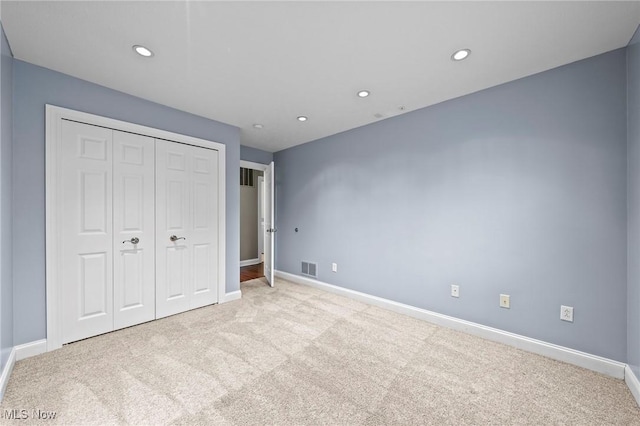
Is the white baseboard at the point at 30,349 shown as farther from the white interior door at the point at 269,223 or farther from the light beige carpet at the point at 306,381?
the white interior door at the point at 269,223

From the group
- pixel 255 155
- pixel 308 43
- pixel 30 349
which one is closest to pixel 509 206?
pixel 308 43

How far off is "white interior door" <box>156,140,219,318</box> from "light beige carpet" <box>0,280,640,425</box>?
0.48 metres

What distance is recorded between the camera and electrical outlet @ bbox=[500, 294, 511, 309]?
2.30 meters

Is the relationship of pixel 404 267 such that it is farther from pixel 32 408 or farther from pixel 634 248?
pixel 32 408

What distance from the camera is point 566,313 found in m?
2.04

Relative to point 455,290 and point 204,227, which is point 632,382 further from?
point 204,227

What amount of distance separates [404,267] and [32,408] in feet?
10.6

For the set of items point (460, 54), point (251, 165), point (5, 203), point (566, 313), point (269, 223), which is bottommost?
point (566, 313)

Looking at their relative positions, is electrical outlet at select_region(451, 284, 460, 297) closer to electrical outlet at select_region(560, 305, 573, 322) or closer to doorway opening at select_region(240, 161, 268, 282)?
electrical outlet at select_region(560, 305, 573, 322)

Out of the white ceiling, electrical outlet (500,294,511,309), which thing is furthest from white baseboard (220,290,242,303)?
electrical outlet (500,294,511,309)

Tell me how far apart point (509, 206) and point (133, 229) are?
12.3 feet

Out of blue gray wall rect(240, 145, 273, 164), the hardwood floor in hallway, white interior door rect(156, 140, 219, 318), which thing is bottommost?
the hardwood floor in hallway

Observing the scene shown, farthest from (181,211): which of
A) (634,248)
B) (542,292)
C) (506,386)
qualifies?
(634,248)

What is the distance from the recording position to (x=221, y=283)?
3326 millimetres
